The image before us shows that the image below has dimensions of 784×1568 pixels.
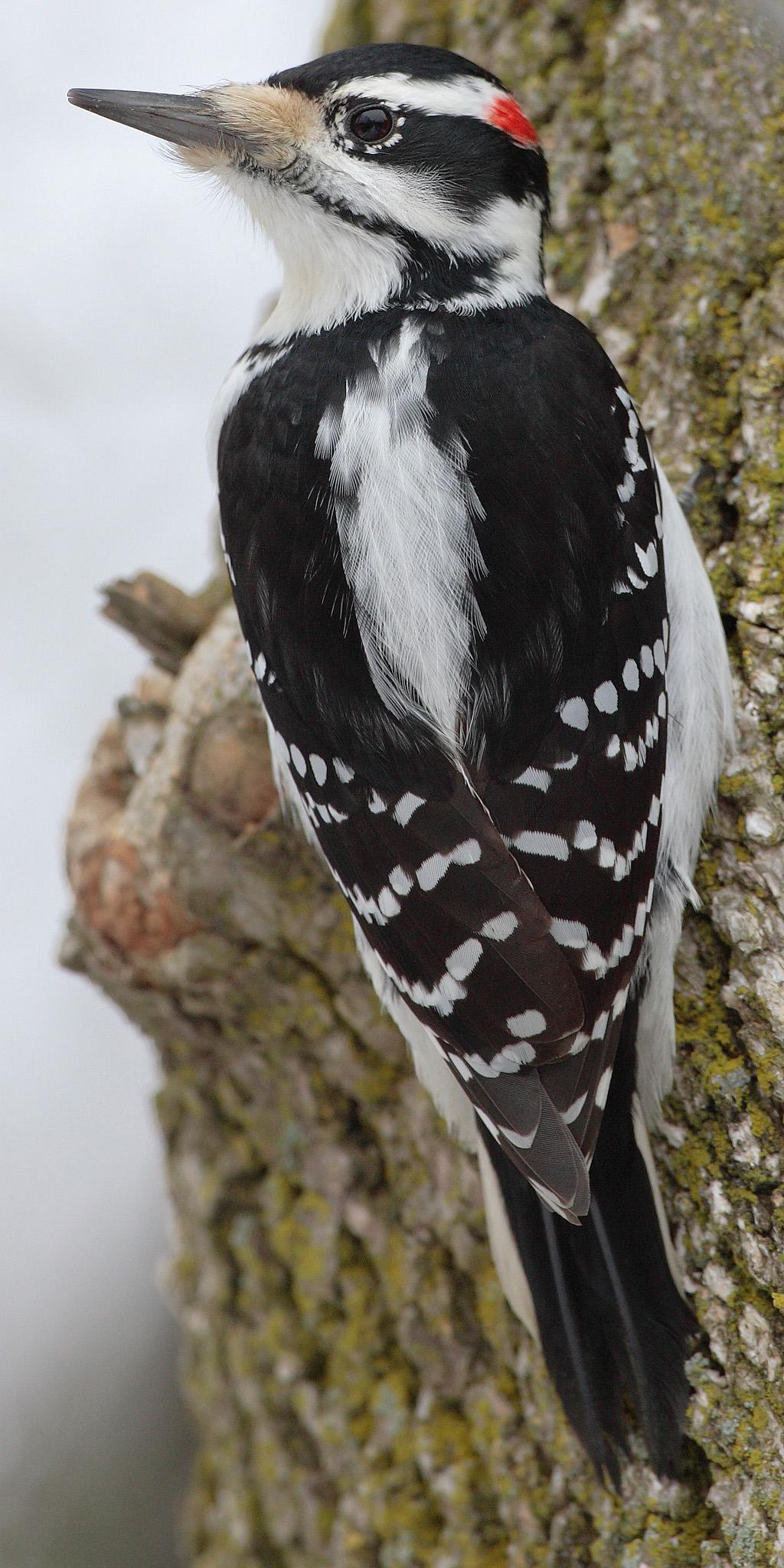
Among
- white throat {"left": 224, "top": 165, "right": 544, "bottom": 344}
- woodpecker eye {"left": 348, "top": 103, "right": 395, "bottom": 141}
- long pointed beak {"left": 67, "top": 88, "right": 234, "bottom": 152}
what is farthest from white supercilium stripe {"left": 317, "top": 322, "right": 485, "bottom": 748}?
long pointed beak {"left": 67, "top": 88, "right": 234, "bottom": 152}

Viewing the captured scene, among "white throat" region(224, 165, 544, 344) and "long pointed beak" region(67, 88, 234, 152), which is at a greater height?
"long pointed beak" region(67, 88, 234, 152)

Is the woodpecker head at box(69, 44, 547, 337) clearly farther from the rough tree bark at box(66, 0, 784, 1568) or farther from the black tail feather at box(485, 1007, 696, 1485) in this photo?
the black tail feather at box(485, 1007, 696, 1485)

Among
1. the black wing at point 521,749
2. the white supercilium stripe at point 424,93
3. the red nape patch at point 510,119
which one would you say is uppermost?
the white supercilium stripe at point 424,93

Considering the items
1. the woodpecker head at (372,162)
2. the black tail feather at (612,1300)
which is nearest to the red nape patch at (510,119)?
the woodpecker head at (372,162)

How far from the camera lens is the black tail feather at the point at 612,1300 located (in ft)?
6.40

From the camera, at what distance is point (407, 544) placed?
196cm

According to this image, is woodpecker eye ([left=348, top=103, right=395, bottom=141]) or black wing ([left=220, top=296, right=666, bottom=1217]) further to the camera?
woodpecker eye ([left=348, top=103, right=395, bottom=141])

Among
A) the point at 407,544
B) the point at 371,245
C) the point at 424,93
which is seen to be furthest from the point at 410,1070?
the point at 424,93

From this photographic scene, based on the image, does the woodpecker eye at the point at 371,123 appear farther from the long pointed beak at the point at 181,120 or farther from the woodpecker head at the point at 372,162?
the long pointed beak at the point at 181,120

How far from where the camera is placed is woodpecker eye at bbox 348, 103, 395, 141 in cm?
210

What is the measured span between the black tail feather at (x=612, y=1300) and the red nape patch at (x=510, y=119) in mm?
1500

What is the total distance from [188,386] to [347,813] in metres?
2.90

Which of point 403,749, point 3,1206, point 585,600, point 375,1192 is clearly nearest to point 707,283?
point 585,600

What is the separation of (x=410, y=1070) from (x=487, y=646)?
1004mm
